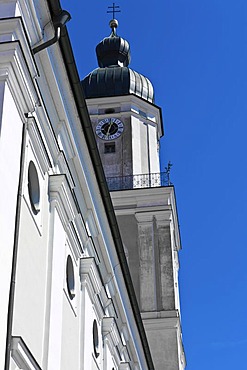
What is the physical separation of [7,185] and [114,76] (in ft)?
73.1

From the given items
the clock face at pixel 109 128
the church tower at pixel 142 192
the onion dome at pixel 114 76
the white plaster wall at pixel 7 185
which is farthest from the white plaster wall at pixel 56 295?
the onion dome at pixel 114 76

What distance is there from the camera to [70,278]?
12.2 m

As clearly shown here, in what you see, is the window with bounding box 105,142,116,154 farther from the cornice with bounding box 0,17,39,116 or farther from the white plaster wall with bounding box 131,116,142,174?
the cornice with bounding box 0,17,39,116

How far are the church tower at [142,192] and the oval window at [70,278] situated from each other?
12785 mm

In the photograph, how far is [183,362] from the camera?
2666 cm

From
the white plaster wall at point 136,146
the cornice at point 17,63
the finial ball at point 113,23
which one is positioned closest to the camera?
the cornice at point 17,63

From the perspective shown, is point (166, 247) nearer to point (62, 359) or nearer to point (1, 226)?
point (62, 359)

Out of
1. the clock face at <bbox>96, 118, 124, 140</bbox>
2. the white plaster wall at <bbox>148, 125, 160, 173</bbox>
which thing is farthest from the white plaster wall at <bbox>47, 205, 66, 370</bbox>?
the clock face at <bbox>96, 118, 124, 140</bbox>

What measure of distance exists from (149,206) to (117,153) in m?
2.96

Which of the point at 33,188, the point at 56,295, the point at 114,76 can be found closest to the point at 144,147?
the point at 114,76

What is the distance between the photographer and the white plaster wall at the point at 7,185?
8.01 metres

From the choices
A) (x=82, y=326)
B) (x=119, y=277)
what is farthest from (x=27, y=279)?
(x=119, y=277)

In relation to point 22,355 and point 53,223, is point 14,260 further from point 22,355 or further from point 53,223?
point 53,223

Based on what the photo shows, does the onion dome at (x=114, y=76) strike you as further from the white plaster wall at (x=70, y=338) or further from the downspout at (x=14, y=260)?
the downspout at (x=14, y=260)
